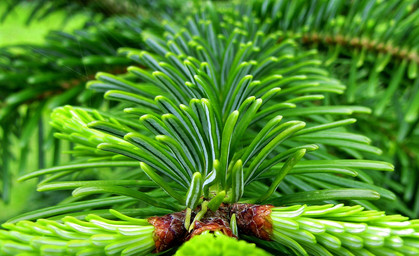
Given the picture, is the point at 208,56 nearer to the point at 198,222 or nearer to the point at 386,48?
the point at 198,222

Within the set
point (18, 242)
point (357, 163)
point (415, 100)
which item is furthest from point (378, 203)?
point (18, 242)

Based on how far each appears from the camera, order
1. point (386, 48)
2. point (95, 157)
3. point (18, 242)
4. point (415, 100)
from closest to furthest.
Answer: point (18, 242), point (95, 157), point (415, 100), point (386, 48)

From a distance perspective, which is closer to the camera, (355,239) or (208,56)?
(355,239)

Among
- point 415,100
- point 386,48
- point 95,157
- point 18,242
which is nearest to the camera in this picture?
point 18,242

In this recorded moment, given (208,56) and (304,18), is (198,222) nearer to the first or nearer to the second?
(208,56)

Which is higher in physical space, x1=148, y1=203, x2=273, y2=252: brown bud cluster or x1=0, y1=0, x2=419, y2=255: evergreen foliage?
x1=0, y1=0, x2=419, y2=255: evergreen foliage

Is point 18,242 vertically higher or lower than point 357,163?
lower

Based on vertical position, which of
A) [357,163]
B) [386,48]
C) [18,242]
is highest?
[386,48]
